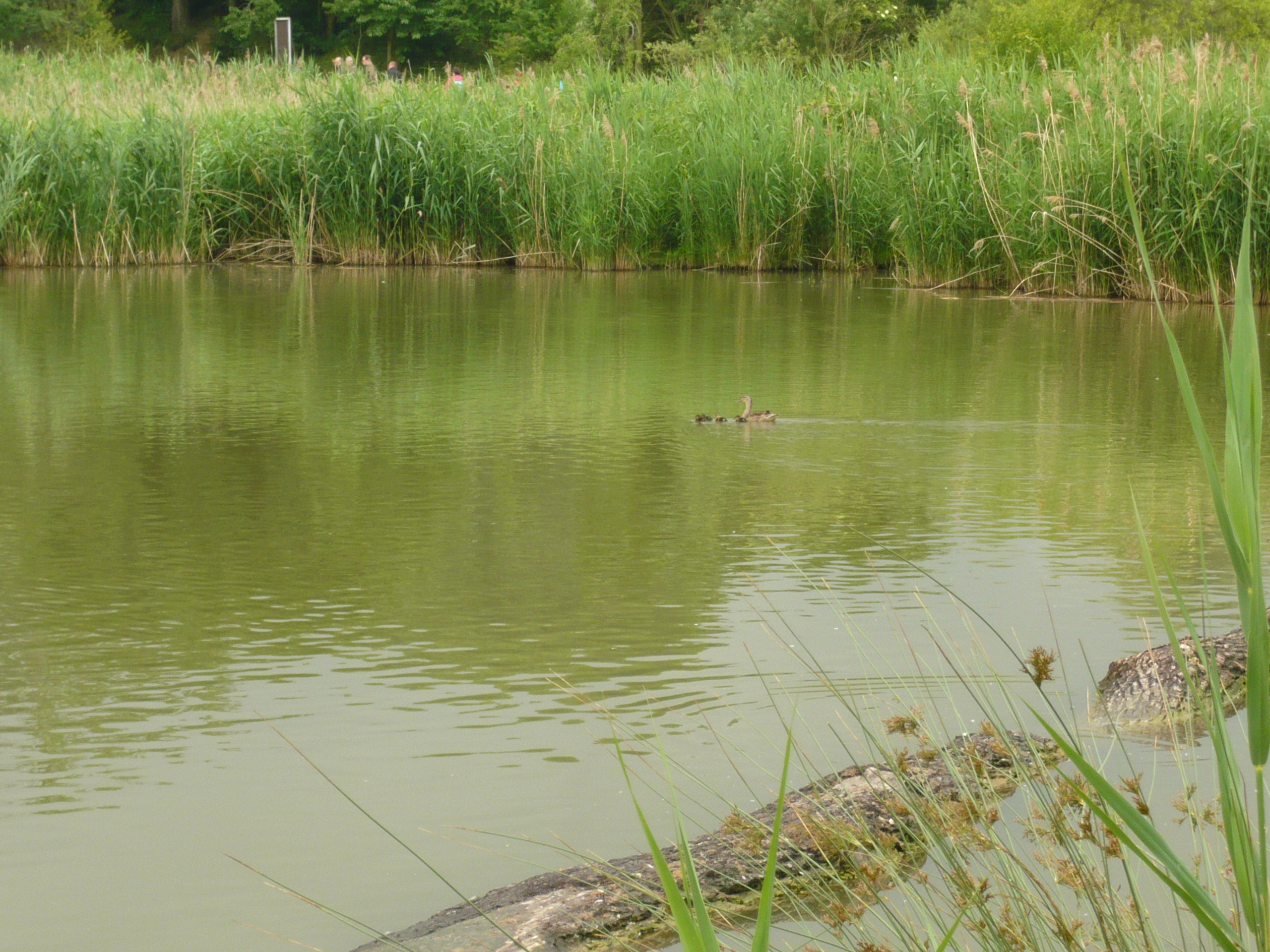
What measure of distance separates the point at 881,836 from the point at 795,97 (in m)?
11.9

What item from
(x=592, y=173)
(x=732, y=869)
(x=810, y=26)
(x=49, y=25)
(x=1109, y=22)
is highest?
(x=49, y=25)

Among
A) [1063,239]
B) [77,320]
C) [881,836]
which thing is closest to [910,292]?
[1063,239]

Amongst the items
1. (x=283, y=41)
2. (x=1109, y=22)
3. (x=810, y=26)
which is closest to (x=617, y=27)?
(x=810, y=26)

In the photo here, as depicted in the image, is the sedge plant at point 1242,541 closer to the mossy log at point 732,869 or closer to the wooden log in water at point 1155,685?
the mossy log at point 732,869

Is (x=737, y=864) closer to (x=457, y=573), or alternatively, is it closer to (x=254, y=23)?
(x=457, y=573)

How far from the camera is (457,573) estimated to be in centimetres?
369

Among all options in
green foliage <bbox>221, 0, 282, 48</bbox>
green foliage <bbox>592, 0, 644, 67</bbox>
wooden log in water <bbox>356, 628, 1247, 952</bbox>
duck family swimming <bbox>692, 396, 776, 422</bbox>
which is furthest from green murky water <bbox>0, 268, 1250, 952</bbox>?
green foliage <bbox>221, 0, 282, 48</bbox>

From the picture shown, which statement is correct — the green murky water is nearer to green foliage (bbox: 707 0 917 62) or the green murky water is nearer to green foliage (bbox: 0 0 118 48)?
green foliage (bbox: 707 0 917 62)

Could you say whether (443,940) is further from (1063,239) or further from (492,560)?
(1063,239)

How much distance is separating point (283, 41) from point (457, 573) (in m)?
19.7

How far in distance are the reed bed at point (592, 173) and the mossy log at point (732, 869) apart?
8.81 metres

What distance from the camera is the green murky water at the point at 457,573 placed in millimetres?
2307

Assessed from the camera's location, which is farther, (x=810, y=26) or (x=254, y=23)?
(x=254, y=23)

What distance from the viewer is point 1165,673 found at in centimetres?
275
